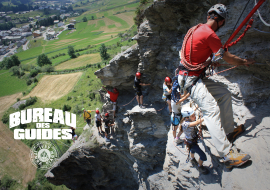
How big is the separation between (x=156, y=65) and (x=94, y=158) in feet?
30.0

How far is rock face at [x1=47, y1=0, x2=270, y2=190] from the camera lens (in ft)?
13.0

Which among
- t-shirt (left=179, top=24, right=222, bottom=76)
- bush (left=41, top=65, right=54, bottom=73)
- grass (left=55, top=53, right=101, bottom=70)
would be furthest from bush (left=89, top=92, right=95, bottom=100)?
t-shirt (left=179, top=24, right=222, bottom=76)

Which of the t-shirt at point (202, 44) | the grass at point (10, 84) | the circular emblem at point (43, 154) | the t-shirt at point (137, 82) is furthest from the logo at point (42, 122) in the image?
the t-shirt at point (202, 44)

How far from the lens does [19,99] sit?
1422 inches

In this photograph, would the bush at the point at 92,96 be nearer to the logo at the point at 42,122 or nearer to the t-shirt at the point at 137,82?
the logo at the point at 42,122

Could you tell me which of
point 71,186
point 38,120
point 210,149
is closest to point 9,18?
point 38,120

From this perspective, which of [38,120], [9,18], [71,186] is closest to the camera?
[71,186]

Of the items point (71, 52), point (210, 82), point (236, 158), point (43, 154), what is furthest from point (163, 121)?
point (71, 52)

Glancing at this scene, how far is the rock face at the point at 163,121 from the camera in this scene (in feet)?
13.0

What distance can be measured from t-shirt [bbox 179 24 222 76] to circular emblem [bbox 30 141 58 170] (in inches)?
880

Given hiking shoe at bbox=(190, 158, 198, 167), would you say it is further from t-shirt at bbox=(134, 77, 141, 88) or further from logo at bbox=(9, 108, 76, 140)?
logo at bbox=(9, 108, 76, 140)

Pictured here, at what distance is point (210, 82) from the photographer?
12.2ft

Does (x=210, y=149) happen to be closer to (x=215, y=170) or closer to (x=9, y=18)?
(x=215, y=170)

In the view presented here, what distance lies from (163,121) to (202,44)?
21.2ft
